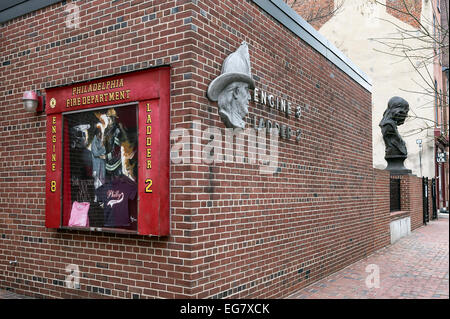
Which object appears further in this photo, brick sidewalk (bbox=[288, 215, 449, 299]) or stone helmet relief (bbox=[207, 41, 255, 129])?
brick sidewalk (bbox=[288, 215, 449, 299])

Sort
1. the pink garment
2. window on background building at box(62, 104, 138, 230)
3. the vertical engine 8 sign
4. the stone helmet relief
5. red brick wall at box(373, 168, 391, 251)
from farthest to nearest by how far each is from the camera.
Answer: red brick wall at box(373, 168, 391, 251)
the pink garment
window on background building at box(62, 104, 138, 230)
the stone helmet relief
the vertical engine 8 sign

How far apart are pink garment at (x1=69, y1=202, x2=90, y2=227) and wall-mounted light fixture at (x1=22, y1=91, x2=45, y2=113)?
1480 millimetres

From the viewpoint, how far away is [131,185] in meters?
4.94

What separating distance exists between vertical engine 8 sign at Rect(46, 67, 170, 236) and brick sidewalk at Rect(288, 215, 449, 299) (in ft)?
9.21

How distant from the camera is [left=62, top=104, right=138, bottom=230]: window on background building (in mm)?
4957

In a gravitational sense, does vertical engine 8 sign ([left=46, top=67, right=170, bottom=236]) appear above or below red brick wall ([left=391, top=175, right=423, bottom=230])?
above

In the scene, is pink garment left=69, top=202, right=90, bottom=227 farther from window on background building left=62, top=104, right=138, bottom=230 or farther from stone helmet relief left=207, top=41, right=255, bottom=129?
stone helmet relief left=207, top=41, right=255, bottom=129

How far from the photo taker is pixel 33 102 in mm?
5855
